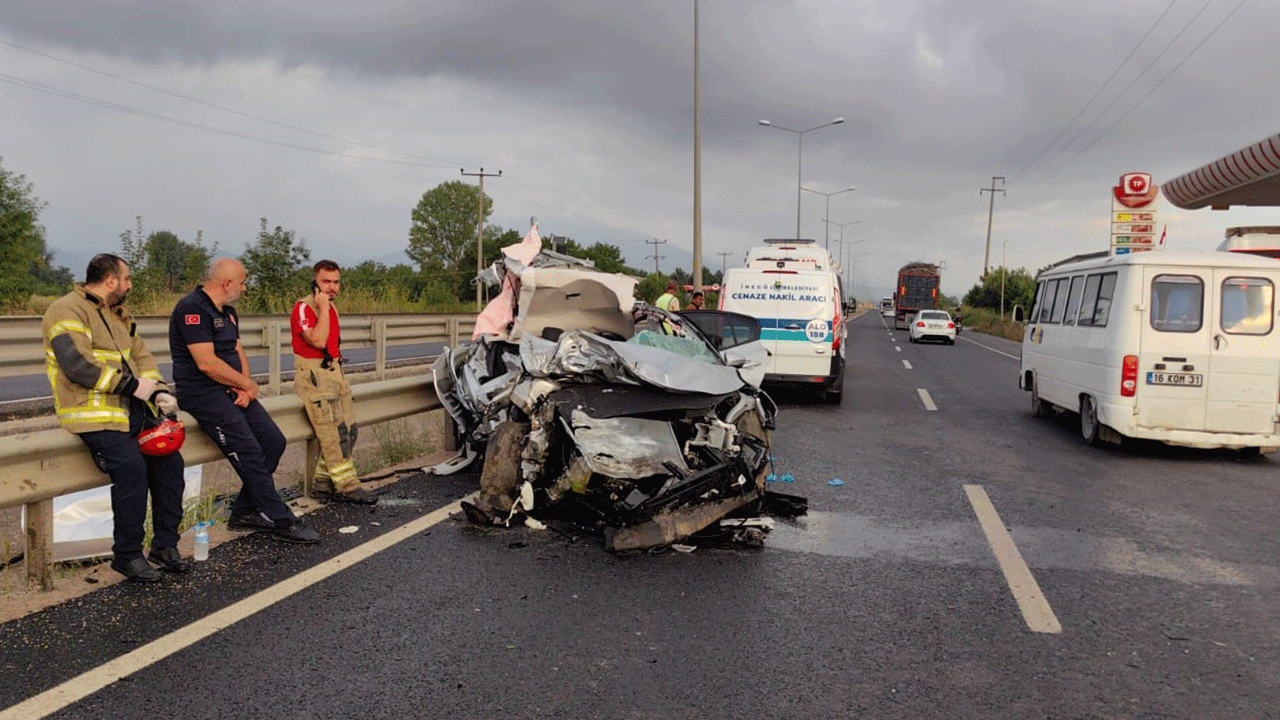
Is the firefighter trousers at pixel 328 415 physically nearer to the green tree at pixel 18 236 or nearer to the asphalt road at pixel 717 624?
the asphalt road at pixel 717 624

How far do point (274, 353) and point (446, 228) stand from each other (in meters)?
96.4

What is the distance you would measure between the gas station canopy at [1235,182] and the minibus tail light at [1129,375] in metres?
7.80

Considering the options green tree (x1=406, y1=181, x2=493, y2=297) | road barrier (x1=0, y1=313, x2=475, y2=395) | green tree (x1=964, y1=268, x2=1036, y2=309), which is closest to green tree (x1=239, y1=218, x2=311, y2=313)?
road barrier (x1=0, y1=313, x2=475, y2=395)

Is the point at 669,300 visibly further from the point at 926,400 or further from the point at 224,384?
the point at 224,384

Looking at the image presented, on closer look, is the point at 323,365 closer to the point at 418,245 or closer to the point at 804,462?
the point at 804,462

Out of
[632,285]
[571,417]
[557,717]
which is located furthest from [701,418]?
[557,717]

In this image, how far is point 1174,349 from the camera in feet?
29.8

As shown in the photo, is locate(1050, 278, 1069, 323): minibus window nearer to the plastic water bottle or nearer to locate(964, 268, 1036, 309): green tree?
the plastic water bottle

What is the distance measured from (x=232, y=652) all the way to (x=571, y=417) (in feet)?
8.07

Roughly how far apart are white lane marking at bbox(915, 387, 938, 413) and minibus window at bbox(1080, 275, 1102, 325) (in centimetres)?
308

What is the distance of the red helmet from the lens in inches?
185

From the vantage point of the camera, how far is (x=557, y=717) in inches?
126

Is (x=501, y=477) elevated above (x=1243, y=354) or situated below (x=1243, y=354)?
below

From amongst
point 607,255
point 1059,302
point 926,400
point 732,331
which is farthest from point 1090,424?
point 607,255
